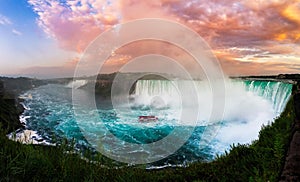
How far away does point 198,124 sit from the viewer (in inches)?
1075

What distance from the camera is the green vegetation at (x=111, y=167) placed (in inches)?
175

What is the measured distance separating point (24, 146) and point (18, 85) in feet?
208

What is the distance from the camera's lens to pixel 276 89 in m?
22.6

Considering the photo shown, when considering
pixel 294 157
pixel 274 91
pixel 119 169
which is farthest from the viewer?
pixel 274 91

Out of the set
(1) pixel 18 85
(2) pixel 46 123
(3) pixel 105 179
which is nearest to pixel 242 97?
(2) pixel 46 123

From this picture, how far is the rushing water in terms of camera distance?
18956 mm

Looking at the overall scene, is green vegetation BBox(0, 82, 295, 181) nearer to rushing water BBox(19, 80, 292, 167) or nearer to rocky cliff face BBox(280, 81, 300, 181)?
rocky cliff face BBox(280, 81, 300, 181)

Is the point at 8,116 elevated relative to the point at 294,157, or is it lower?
lower

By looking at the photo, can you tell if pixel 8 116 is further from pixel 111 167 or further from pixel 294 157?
pixel 294 157

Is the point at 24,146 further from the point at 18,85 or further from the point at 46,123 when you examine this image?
the point at 18,85

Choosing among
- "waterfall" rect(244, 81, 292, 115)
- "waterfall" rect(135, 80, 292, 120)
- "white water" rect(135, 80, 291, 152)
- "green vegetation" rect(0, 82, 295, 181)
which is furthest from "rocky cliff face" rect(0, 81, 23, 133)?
"waterfall" rect(135, 80, 292, 120)

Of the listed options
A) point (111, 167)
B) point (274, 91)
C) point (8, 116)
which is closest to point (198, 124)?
point (274, 91)

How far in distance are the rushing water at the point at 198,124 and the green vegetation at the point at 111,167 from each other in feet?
25.0

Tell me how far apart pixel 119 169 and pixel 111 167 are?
0.17m
